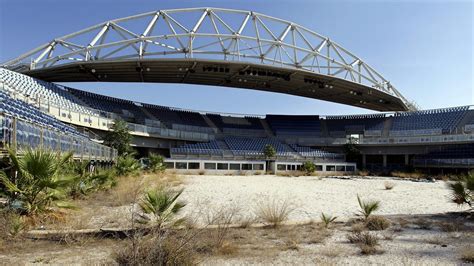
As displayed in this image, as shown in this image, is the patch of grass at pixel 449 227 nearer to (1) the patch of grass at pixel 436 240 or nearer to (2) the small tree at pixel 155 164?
(1) the patch of grass at pixel 436 240

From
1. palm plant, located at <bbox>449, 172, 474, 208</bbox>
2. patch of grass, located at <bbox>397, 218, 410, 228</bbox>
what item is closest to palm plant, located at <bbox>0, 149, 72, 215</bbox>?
patch of grass, located at <bbox>397, 218, 410, 228</bbox>

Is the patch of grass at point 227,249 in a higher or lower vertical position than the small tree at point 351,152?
lower

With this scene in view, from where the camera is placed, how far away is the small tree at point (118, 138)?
41.2 m

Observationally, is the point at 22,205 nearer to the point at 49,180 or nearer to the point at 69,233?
the point at 49,180

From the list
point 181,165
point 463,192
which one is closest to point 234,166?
point 181,165

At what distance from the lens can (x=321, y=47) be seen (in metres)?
55.2

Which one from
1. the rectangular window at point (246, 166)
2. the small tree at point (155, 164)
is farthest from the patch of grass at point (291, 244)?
the rectangular window at point (246, 166)

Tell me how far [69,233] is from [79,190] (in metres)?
6.21

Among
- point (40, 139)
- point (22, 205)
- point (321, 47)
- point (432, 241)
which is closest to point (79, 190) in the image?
point (40, 139)

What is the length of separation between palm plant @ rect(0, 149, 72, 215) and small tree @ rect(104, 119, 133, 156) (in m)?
33.6

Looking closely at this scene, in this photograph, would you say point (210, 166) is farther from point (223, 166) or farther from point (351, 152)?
point (351, 152)

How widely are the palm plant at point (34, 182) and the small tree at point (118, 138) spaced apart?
33.6 metres

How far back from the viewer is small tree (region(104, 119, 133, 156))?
4119 cm

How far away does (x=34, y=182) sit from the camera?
815cm
